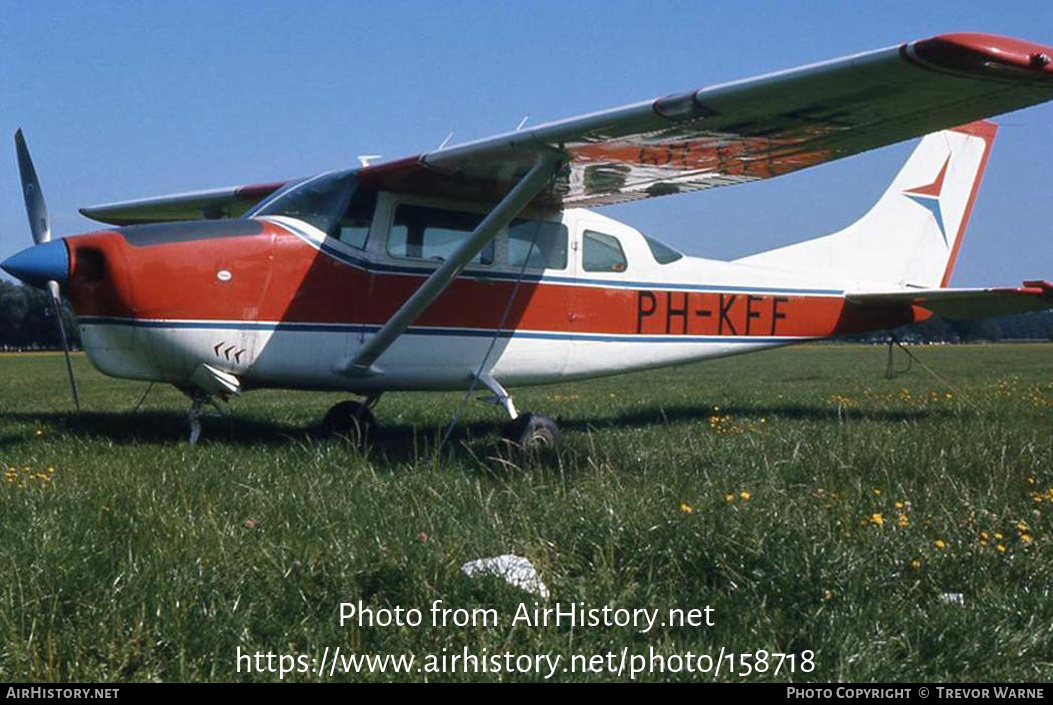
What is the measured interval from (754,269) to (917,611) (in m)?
7.54

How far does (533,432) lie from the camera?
788 centimetres

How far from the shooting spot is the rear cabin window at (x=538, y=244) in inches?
344

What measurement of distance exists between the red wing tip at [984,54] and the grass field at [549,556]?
214cm

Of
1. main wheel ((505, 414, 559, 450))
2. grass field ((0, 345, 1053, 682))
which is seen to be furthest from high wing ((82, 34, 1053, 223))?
grass field ((0, 345, 1053, 682))

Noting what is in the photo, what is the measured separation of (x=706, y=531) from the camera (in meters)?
3.75

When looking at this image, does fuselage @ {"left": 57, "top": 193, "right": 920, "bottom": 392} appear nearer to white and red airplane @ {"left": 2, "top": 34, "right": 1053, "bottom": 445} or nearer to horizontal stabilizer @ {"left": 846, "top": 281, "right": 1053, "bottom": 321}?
white and red airplane @ {"left": 2, "top": 34, "right": 1053, "bottom": 445}

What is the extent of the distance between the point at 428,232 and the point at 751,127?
288 cm

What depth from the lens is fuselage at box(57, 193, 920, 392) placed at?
702cm

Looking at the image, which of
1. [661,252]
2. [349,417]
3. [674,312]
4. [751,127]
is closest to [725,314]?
[674,312]

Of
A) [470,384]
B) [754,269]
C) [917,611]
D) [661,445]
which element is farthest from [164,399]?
[917,611]

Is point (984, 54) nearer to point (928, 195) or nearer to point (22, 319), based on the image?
point (928, 195)

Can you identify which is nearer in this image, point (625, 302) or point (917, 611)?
point (917, 611)

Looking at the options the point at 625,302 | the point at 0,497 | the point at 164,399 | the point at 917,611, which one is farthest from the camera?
the point at 164,399

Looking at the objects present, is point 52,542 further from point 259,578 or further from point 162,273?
point 162,273
